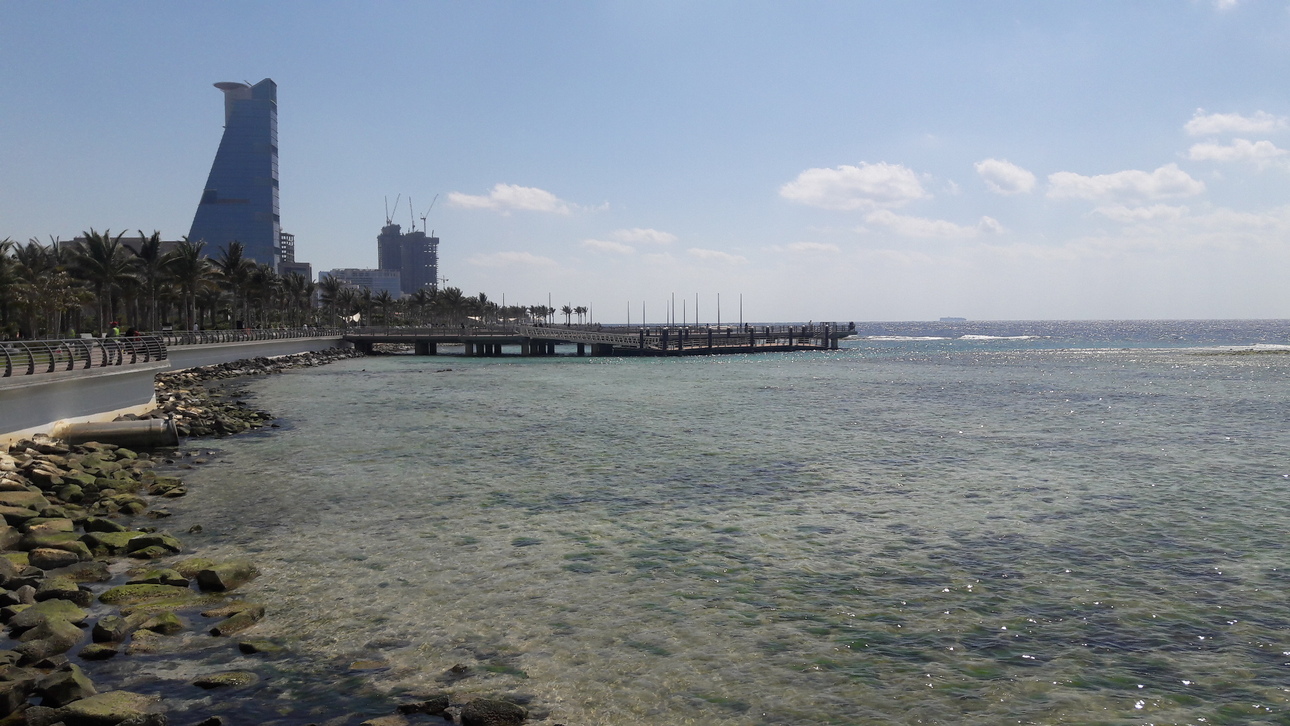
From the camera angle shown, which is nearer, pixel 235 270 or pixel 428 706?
pixel 428 706

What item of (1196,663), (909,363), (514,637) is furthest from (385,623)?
(909,363)

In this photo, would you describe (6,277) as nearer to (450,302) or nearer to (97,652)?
(97,652)

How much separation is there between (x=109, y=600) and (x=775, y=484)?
13.4 meters

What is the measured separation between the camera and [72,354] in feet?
81.4

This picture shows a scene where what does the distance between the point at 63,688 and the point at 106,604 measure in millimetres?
3487

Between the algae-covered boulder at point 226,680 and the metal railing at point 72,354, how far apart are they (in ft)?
58.7

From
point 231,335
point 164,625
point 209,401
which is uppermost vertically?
point 231,335

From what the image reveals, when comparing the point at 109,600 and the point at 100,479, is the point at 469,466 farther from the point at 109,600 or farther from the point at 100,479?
the point at 109,600

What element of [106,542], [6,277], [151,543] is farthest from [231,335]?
[151,543]

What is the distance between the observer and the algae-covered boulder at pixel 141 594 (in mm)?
11039

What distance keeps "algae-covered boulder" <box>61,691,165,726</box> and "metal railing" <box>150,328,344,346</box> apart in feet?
160

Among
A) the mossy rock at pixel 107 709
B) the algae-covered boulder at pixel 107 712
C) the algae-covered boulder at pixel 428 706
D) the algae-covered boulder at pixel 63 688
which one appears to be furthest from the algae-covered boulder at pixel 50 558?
the algae-covered boulder at pixel 428 706

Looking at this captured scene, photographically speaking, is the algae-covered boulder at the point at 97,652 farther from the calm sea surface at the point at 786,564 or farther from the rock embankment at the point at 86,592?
the calm sea surface at the point at 786,564

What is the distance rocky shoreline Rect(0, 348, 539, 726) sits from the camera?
7805 millimetres
